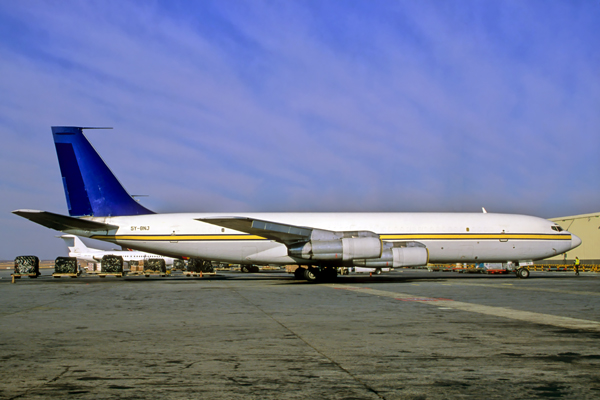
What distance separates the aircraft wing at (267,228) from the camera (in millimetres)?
22734

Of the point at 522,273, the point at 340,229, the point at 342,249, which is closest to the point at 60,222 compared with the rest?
the point at 342,249

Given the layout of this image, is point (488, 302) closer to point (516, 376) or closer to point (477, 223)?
point (516, 376)

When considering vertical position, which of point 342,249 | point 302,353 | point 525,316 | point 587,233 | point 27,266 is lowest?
point 525,316

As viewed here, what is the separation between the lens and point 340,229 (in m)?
→ 26.3

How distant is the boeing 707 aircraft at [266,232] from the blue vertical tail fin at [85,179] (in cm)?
5

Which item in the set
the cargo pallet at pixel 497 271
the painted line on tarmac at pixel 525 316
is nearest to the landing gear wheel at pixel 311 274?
the painted line on tarmac at pixel 525 316

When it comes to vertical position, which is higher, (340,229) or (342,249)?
(340,229)

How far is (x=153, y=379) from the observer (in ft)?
15.3

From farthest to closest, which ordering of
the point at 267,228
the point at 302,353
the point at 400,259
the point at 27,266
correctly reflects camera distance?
1. the point at 27,266
2. the point at 400,259
3. the point at 267,228
4. the point at 302,353

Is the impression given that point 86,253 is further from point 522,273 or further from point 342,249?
point 522,273

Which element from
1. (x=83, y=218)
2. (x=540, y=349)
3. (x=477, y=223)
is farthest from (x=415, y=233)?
(x=540, y=349)

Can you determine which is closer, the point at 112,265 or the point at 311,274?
the point at 311,274

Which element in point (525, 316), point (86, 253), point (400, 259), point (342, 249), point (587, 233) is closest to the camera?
point (525, 316)

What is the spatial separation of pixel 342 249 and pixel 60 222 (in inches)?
542
